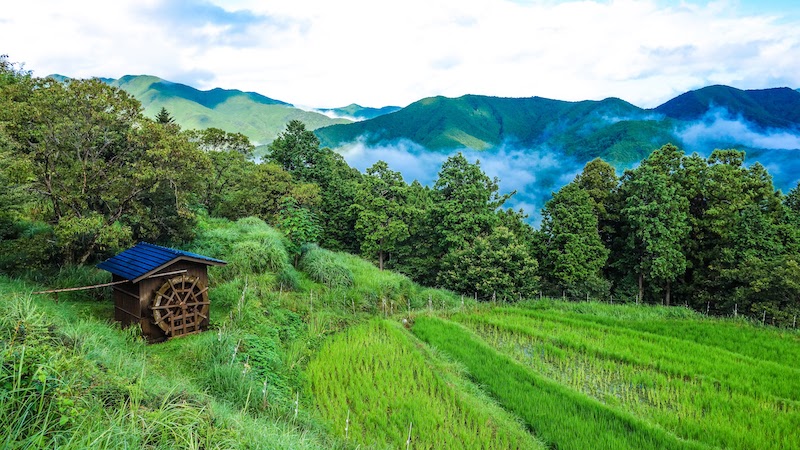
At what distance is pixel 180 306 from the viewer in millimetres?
11156

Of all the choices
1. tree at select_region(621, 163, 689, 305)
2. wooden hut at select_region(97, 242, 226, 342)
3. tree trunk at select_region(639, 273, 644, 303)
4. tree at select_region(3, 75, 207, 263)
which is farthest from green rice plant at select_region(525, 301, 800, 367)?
tree at select_region(3, 75, 207, 263)

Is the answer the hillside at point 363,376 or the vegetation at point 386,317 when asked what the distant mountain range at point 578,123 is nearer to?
the vegetation at point 386,317

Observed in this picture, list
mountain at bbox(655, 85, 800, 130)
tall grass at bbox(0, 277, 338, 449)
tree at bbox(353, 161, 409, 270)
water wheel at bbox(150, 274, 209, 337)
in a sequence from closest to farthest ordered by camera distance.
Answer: tall grass at bbox(0, 277, 338, 449)
water wheel at bbox(150, 274, 209, 337)
tree at bbox(353, 161, 409, 270)
mountain at bbox(655, 85, 800, 130)

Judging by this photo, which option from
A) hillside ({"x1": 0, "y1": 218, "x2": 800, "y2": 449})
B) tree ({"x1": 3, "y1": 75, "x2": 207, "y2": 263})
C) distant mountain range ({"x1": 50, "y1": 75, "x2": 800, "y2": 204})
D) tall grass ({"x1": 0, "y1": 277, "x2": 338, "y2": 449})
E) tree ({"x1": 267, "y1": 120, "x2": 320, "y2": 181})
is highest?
distant mountain range ({"x1": 50, "y1": 75, "x2": 800, "y2": 204})

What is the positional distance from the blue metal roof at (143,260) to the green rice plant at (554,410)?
8.37 metres

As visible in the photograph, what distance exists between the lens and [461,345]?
13.7 meters

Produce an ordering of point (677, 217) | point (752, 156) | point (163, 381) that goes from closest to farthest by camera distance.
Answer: point (163, 381) < point (677, 217) < point (752, 156)

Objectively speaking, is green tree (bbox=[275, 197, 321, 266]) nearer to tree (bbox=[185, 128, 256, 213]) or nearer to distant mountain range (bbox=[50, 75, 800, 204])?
tree (bbox=[185, 128, 256, 213])

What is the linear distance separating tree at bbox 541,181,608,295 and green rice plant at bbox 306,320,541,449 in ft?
49.3

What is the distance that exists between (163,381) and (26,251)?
9383 millimetres

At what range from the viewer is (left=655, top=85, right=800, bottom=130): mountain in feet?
409

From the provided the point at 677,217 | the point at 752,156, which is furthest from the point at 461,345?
the point at 752,156

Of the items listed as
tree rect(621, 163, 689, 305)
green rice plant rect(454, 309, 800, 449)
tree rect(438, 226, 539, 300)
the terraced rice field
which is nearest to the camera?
the terraced rice field

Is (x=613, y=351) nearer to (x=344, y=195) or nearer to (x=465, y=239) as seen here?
(x=465, y=239)
